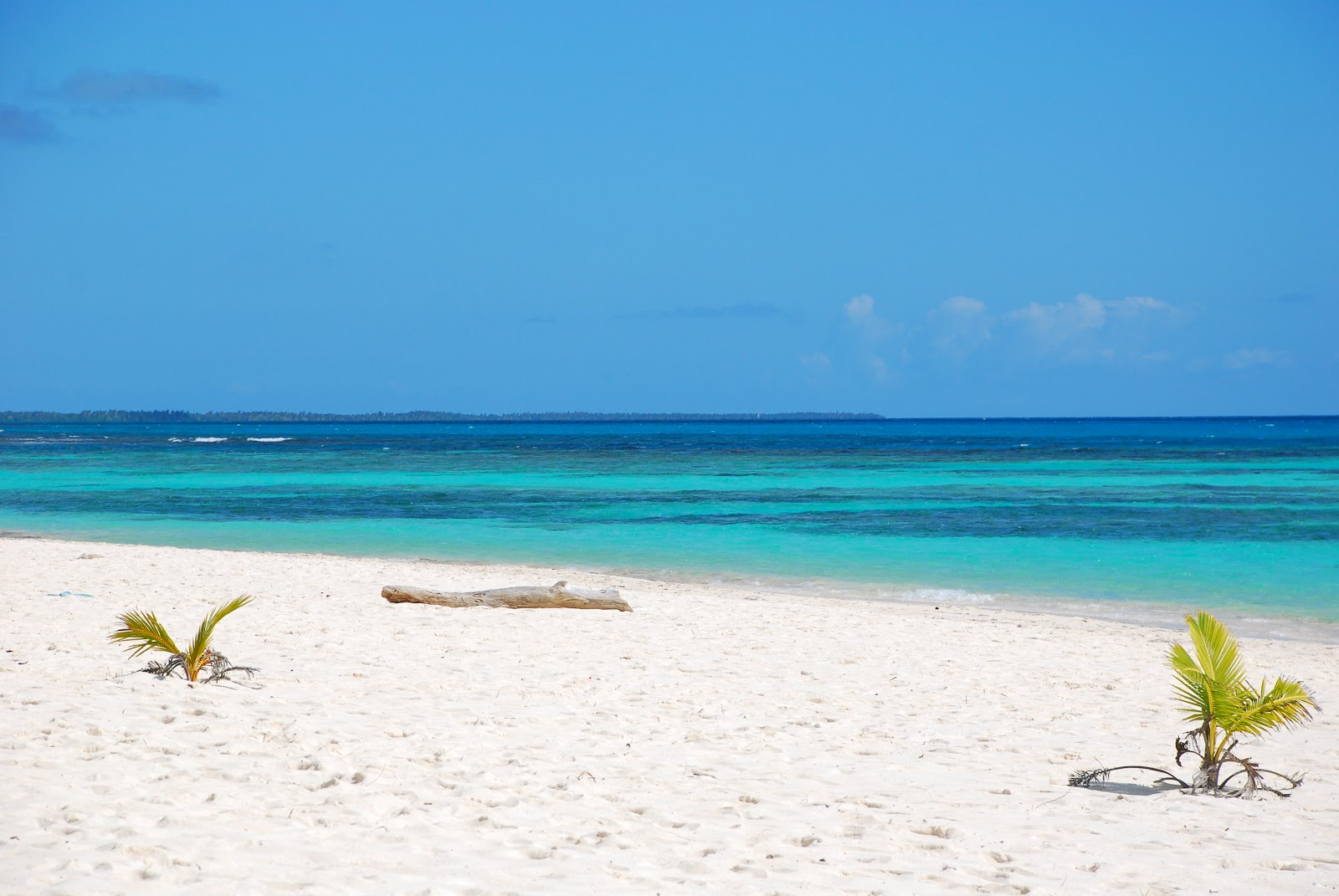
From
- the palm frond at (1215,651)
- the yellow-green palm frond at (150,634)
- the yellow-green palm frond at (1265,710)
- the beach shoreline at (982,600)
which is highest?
the palm frond at (1215,651)

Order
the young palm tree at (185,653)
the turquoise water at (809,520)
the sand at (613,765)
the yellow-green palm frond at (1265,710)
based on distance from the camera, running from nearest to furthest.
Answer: the sand at (613,765), the yellow-green palm frond at (1265,710), the young palm tree at (185,653), the turquoise water at (809,520)

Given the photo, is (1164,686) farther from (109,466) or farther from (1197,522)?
(109,466)

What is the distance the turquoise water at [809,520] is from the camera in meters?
16.8

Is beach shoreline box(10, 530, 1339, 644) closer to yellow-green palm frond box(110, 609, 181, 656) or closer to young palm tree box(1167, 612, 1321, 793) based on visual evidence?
young palm tree box(1167, 612, 1321, 793)

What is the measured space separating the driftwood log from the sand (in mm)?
716

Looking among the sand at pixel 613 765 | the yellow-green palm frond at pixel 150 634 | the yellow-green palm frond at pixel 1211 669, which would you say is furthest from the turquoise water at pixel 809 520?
the yellow-green palm frond at pixel 150 634

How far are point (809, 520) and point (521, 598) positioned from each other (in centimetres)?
1505

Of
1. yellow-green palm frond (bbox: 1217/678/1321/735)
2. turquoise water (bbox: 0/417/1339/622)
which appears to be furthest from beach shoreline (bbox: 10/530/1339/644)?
yellow-green palm frond (bbox: 1217/678/1321/735)

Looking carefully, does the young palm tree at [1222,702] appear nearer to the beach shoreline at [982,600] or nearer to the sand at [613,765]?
the sand at [613,765]

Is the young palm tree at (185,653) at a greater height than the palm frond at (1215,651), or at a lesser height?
lesser

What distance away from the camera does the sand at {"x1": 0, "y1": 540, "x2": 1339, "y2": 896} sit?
4.46 m

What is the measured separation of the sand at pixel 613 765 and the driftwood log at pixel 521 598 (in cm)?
72

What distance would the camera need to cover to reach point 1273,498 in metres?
30.6

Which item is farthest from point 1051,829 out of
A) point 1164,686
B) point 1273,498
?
point 1273,498
